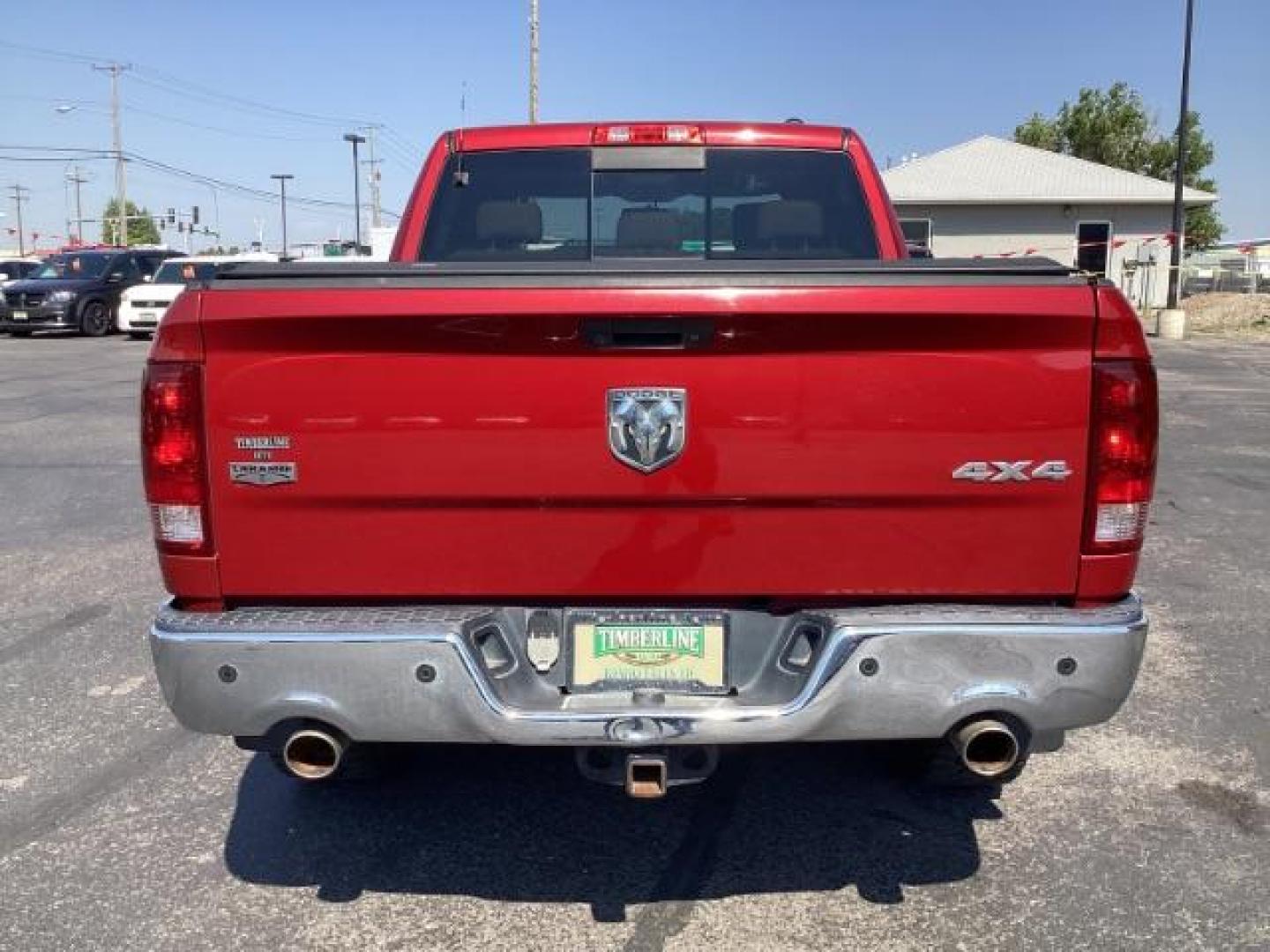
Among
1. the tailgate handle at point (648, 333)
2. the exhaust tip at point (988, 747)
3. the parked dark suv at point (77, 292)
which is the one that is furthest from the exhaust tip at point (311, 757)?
the parked dark suv at point (77, 292)

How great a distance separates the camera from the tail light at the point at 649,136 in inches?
178

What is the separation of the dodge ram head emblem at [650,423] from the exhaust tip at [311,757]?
100 cm

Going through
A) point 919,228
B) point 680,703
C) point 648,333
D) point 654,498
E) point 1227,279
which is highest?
point 919,228

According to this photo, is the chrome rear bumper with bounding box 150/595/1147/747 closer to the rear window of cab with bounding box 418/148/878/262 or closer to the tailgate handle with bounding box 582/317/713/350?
the tailgate handle with bounding box 582/317/713/350

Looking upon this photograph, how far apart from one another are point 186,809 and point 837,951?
2064 millimetres

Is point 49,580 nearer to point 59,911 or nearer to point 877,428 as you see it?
point 59,911

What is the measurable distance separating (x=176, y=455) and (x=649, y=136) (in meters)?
2.47

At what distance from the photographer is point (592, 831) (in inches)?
139

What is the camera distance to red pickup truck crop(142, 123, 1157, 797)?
2.66 metres

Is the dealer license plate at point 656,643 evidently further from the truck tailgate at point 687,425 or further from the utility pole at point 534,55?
the utility pole at point 534,55

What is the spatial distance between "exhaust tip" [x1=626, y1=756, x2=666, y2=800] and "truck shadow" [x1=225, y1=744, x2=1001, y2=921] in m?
0.54

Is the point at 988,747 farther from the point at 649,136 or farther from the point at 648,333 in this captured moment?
the point at 649,136

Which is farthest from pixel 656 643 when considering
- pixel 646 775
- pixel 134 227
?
pixel 134 227

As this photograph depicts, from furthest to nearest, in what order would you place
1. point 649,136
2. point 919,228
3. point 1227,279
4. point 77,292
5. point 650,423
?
point 1227,279
point 919,228
point 77,292
point 649,136
point 650,423
